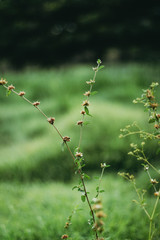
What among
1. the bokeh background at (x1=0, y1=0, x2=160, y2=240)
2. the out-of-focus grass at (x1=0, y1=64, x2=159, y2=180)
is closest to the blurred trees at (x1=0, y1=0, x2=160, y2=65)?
the bokeh background at (x1=0, y1=0, x2=160, y2=240)

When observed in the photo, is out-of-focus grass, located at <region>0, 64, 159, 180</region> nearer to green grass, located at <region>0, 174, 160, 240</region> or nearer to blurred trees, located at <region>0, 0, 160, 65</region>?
green grass, located at <region>0, 174, 160, 240</region>

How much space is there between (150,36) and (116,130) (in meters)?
3.48

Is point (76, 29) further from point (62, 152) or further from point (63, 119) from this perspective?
point (62, 152)

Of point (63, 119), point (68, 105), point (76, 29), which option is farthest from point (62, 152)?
point (76, 29)

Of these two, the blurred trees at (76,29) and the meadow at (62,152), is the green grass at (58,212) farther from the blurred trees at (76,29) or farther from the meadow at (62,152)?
the blurred trees at (76,29)

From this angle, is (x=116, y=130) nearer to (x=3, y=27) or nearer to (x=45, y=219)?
(x=45, y=219)

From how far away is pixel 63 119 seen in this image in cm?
423

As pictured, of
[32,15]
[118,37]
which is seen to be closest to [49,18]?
[32,15]

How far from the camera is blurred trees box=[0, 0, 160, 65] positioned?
594 centimetres

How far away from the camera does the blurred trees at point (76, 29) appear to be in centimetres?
594

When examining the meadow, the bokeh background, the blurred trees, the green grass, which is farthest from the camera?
the blurred trees

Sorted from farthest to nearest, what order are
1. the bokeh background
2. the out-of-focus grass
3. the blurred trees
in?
the blurred trees → the out-of-focus grass → the bokeh background

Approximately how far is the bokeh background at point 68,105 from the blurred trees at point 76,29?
0.9 inches

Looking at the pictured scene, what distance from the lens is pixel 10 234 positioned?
6.29 ft
